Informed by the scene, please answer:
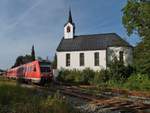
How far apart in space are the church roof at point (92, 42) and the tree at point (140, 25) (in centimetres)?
939

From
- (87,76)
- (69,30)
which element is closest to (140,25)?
(87,76)

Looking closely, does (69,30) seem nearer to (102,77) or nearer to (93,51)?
(93,51)

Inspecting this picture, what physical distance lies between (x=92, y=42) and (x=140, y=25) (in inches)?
584

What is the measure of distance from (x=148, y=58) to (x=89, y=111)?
2391cm

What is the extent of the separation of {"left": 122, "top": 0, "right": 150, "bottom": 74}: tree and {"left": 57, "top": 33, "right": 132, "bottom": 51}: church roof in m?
9.39

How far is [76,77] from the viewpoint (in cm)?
4681

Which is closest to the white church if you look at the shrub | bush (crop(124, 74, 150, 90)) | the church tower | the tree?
the church tower

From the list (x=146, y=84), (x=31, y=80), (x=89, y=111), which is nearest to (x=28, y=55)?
(x=31, y=80)

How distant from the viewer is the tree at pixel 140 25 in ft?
121

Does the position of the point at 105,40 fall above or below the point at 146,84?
above

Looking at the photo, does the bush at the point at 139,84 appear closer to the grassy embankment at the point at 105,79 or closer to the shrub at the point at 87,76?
the grassy embankment at the point at 105,79

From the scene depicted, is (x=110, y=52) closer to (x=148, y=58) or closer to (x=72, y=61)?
(x=72, y=61)

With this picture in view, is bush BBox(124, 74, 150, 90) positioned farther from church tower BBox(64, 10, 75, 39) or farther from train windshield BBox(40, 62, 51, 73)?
church tower BBox(64, 10, 75, 39)

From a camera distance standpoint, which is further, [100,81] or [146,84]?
[100,81]
